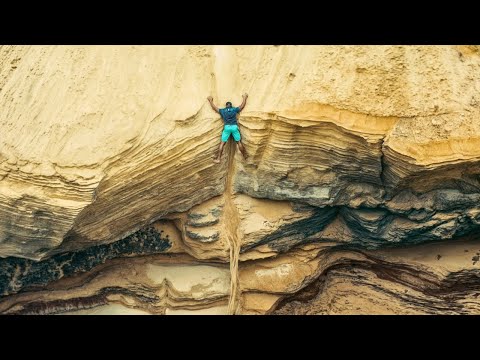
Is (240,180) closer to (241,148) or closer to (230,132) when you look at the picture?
(241,148)

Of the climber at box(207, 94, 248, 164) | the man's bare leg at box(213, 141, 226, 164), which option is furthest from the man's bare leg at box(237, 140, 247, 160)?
the man's bare leg at box(213, 141, 226, 164)

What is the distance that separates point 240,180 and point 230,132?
2.13ft

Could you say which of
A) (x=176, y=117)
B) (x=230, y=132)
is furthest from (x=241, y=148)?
(x=176, y=117)

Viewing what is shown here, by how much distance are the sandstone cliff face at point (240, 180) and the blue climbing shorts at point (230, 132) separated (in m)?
0.09

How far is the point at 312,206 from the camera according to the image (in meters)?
6.45

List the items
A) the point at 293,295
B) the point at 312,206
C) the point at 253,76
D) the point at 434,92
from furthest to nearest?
the point at 293,295
the point at 312,206
the point at 253,76
the point at 434,92

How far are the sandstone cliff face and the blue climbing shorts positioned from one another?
9 cm

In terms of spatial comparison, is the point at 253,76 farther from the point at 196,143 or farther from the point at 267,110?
the point at 196,143

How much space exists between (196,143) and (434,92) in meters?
2.26

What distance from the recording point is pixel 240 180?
6.36 meters

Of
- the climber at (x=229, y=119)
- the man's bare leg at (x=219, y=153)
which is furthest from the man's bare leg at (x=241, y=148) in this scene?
the man's bare leg at (x=219, y=153)

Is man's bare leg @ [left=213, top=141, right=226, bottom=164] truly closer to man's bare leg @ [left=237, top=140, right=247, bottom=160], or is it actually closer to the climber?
the climber

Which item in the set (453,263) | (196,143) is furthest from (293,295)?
(196,143)

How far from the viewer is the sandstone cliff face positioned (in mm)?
5594
